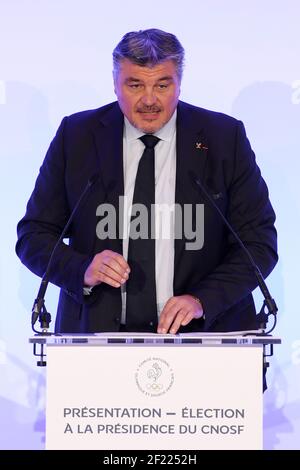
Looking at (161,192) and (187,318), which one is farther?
(161,192)

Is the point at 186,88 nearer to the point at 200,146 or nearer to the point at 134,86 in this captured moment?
the point at 200,146

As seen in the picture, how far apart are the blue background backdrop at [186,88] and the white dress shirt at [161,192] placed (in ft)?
1.78

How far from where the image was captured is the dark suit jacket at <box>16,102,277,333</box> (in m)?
3.29

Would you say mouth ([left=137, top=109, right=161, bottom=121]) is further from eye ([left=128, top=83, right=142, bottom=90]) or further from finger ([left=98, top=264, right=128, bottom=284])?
finger ([left=98, top=264, right=128, bottom=284])

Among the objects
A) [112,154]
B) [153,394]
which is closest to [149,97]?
[112,154]

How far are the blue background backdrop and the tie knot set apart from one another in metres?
0.58

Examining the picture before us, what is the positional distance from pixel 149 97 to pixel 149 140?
0.18 metres

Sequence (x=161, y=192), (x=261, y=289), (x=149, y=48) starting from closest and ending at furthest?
(x=261, y=289)
(x=149, y=48)
(x=161, y=192)

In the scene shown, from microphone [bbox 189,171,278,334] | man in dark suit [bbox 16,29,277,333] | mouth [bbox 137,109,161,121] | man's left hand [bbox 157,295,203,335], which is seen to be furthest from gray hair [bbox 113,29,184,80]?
man's left hand [bbox 157,295,203,335]

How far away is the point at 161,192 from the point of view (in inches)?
135

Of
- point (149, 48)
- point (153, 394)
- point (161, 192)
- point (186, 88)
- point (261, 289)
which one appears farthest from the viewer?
point (186, 88)

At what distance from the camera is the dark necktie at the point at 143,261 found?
3.30m
